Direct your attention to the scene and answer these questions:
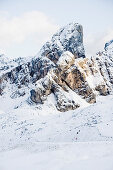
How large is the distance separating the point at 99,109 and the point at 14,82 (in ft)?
219

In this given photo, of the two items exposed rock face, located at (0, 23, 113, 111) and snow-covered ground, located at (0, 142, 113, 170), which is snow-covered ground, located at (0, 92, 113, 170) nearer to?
snow-covered ground, located at (0, 142, 113, 170)

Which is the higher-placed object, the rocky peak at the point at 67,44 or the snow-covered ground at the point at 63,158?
the rocky peak at the point at 67,44

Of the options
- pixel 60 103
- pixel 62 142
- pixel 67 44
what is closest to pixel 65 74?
pixel 60 103

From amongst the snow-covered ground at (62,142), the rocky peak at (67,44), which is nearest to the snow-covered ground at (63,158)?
the snow-covered ground at (62,142)

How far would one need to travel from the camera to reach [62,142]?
2617cm

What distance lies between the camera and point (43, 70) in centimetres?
9175

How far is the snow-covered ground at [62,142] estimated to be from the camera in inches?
700

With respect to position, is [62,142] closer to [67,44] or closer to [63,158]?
[63,158]

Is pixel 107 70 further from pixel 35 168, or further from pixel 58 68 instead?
pixel 35 168

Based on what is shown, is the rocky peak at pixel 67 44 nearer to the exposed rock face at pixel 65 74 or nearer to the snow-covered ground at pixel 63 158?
the exposed rock face at pixel 65 74

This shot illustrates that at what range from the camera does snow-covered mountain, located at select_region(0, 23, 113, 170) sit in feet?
82.1

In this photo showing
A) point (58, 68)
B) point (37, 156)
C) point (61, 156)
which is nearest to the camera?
point (61, 156)

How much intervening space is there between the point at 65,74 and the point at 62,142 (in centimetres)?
5451

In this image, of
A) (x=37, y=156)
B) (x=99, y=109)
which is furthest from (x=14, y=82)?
(x=37, y=156)
